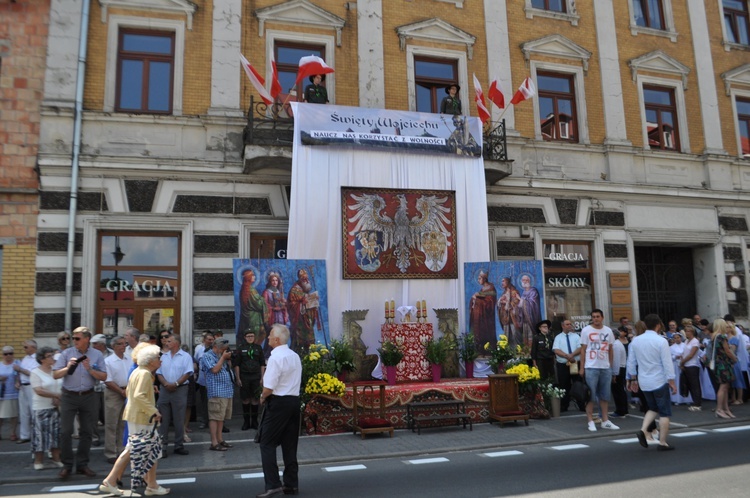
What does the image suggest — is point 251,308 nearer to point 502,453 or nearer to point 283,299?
point 283,299

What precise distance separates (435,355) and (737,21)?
1608 cm

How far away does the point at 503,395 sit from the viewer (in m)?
11.4

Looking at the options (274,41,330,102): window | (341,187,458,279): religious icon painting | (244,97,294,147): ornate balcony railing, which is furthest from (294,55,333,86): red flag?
(341,187,458,279): religious icon painting

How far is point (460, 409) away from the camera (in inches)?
444

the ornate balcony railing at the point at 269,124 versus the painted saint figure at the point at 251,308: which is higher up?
the ornate balcony railing at the point at 269,124

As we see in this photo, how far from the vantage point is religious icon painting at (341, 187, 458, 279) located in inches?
548

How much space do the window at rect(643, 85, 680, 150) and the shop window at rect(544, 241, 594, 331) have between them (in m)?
4.40

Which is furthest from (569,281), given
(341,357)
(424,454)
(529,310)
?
(424,454)

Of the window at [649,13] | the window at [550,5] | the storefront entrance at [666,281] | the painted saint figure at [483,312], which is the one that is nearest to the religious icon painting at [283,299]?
the painted saint figure at [483,312]

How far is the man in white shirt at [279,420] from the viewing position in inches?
271

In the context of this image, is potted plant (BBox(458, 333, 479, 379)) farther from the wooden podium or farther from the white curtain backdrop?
the wooden podium

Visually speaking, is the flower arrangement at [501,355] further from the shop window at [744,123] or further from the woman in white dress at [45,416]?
the shop window at [744,123]

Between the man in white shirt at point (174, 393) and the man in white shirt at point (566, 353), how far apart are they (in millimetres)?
7021

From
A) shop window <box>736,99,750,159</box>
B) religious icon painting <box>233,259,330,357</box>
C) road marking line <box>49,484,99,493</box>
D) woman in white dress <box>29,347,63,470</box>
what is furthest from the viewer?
shop window <box>736,99,750,159</box>
